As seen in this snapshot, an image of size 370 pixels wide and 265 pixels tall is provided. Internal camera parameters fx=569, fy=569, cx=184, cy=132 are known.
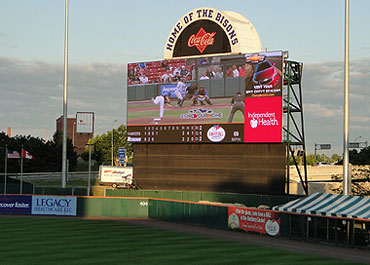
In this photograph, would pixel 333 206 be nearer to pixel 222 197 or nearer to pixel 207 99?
pixel 222 197

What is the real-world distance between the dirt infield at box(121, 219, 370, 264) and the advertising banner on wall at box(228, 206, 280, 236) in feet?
1.59

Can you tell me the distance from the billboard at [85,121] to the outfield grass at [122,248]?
239 ft

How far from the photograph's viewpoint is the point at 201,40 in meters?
44.1

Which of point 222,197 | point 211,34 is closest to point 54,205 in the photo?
point 222,197

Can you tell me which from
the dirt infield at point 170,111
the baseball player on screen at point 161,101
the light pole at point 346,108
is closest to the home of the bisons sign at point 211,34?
the baseball player on screen at point 161,101

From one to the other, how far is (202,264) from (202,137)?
22.3m

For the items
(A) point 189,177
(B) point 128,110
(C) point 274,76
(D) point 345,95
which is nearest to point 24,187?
(B) point 128,110

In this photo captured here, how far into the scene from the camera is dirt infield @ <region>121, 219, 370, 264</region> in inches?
959

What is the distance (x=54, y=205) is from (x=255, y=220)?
665 inches

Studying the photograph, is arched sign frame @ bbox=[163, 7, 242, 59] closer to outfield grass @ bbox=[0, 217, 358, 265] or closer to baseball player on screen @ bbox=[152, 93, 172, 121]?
baseball player on screen @ bbox=[152, 93, 172, 121]

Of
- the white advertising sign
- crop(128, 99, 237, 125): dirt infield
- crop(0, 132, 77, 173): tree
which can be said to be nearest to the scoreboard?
crop(128, 99, 237, 125): dirt infield

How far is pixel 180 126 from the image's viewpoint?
44.2 metres

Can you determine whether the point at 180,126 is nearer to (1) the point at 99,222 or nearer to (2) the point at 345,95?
(1) the point at 99,222

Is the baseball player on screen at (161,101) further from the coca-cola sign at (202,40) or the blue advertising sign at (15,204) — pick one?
the blue advertising sign at (15,204)
